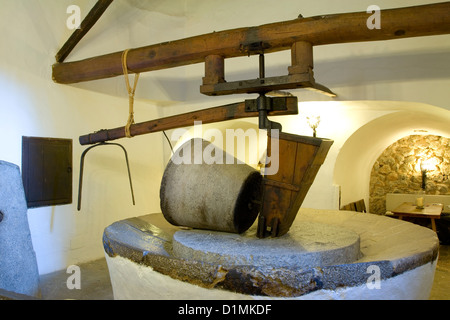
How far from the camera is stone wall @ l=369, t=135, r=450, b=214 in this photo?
800cm

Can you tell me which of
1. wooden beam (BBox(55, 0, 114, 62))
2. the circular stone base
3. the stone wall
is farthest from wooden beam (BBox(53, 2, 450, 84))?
the stone wall

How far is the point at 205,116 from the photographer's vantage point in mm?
2717

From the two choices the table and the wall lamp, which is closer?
the table

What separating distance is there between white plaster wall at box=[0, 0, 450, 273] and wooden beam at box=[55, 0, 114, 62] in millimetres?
117

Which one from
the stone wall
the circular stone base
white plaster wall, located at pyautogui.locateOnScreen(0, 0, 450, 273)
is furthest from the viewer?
the stone wall

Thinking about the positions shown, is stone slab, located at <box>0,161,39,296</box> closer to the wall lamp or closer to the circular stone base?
the circular stone base

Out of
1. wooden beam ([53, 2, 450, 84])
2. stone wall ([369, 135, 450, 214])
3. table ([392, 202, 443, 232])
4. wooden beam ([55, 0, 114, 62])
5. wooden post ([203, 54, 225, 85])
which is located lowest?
table ([392, 202, 443, 232])

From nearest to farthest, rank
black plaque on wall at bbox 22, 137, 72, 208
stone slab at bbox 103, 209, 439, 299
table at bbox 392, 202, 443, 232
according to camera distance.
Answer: stone slab at bbox 103, 209, 439, 299 → black plaque on wall at bbox 22, 137, 72, 208 → table at bbox 392, 202, 443, 232

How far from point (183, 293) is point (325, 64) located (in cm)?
308

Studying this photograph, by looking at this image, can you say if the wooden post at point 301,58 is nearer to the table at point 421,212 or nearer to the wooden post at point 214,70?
the wooden post at point 214,70
